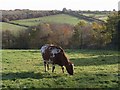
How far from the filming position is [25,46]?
59.1 m

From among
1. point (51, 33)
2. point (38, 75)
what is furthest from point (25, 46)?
point (38, 75)

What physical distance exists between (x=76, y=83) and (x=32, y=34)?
47.3 metres

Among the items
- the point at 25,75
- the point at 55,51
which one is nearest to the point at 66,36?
the point at 55,51

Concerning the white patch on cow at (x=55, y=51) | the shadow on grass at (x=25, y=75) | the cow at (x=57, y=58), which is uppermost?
the white patch on cow at (x=55, y=51)

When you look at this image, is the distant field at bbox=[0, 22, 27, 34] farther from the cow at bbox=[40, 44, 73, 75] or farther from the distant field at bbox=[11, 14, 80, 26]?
the cow at bbox=[40, 44, 73, 75]

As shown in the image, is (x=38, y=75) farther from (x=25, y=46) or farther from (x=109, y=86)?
(x=25, y=46)

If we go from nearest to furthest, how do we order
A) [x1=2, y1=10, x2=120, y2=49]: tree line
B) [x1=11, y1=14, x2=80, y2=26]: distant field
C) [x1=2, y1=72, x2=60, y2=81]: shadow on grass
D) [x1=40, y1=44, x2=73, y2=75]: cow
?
[x1=2, y1=72, x2=60, y2=81]: shadow on grass, [x1=40, y1=44, x2=73, y2=75]: cow, [x1=2, y1=10, x2=120, y2=49]: tree line, [x1=11, y1=14, x2=80, y2=26]: distant field

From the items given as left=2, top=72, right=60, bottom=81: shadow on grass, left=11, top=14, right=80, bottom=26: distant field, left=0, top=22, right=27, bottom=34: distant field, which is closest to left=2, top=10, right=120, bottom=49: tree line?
left=0, top=22, right=27, bottom=34: distant field

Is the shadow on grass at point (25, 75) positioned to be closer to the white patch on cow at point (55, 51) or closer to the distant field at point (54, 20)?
the white patch on cow at point (55, 51)

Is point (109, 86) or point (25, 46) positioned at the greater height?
point (109, 86)

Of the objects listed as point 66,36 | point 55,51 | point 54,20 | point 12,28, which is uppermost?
point 55,51

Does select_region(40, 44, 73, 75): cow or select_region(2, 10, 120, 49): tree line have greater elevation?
select_region(40, 44, 73, 75): cow

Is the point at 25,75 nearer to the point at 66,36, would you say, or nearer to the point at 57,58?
the point at 57,58

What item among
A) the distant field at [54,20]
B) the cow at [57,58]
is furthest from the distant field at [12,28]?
the cow at [57,58]
